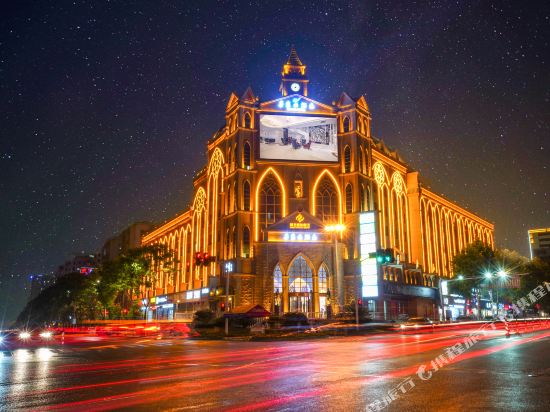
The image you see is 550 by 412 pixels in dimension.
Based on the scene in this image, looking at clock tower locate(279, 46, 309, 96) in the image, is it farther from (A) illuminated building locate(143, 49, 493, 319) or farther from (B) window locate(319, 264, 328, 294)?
(B) window locate(319, 264, 328, 294)

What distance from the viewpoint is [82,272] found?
3912 inches

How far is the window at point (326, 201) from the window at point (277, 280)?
978 centimetres

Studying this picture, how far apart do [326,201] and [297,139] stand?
29.0 feet

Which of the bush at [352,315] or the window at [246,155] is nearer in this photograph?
the bush at [352,315]

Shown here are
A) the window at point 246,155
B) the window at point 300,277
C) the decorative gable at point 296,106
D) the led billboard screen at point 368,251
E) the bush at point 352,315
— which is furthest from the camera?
the decorative gable at point 296,106

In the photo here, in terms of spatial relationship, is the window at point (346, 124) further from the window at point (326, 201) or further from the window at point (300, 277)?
the window at point (300, 277)

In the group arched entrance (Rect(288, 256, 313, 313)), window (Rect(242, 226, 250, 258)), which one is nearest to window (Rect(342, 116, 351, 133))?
window (Rect(242, 226, 250, 258))

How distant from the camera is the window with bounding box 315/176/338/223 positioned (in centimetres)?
6462

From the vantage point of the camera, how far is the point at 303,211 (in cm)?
6031

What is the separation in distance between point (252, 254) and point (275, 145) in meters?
14.5

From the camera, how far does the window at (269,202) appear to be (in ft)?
208

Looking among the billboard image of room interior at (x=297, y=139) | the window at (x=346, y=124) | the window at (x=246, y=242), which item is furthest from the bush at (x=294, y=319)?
the window at (x=346, y=124)

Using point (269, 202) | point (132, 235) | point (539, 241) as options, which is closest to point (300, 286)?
point (269, 202)

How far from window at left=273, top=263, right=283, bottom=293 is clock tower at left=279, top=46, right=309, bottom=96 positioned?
104ft
